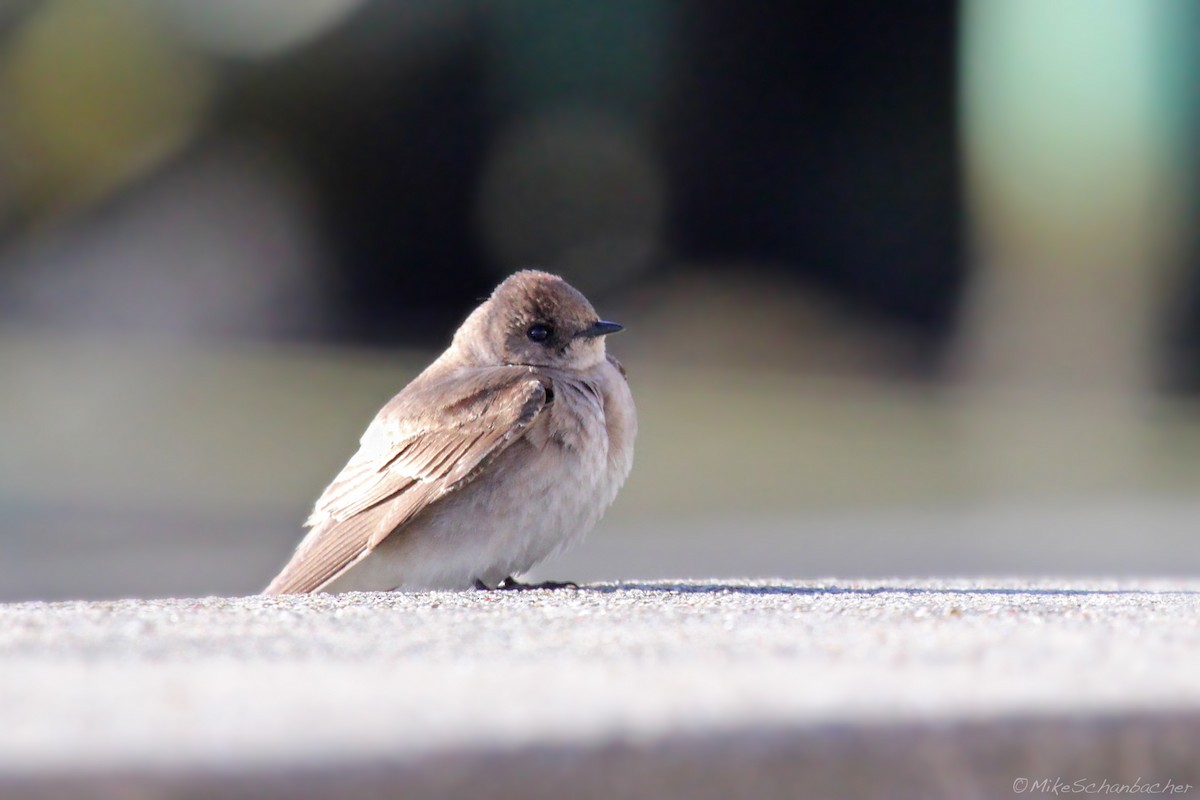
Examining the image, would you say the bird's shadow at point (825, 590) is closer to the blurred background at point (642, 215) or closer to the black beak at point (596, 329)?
the black beak at point (596, 329)

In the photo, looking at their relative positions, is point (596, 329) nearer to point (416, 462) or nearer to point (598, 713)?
point (416, 462)

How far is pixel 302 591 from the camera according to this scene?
486 cm

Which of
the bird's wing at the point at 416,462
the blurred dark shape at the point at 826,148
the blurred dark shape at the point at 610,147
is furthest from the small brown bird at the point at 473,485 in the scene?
the blurred dark shape at the point at 826,148

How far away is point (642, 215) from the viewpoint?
1791 centimetres

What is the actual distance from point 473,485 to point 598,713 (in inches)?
109

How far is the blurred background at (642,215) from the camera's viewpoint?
1573cm

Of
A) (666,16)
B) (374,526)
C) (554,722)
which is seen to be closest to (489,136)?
(666,16)

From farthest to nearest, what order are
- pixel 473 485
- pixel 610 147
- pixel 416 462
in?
pixel 610 147, pixel 416 462, pixel 473 485

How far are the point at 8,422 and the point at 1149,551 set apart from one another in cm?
1002

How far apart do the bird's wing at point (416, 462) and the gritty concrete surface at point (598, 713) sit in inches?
71.1

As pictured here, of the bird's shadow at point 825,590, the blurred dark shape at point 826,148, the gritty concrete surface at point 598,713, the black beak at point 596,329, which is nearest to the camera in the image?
the gritty concrete surface at point 598,713

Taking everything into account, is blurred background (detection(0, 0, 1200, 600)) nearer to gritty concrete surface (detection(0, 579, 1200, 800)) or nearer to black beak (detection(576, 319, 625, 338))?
black beak (detection(576, 319, 625, 338))

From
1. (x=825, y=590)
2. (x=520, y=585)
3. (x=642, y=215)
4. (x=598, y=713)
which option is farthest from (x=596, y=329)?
(x=642, y=215)

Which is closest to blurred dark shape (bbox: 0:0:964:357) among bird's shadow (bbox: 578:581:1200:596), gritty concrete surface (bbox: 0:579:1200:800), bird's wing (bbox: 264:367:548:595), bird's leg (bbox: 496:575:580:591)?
bird's wing (bbox: 264:367:548:595)
